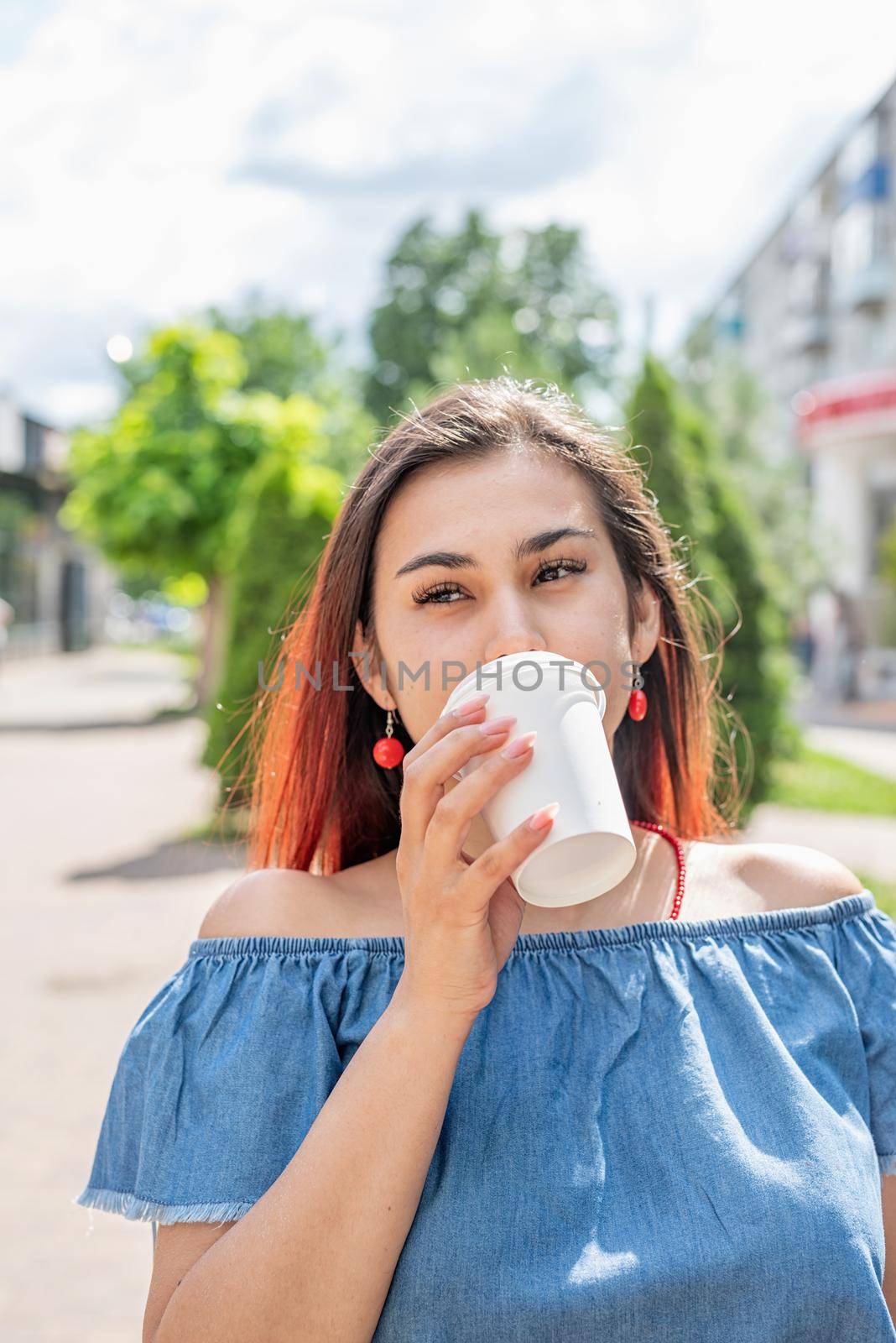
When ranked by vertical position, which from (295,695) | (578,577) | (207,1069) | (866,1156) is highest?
(578,577)

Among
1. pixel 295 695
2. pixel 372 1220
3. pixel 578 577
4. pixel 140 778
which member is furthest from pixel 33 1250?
pixel 140 778

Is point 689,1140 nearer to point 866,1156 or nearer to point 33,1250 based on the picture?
point 866,1156

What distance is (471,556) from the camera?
156 cm

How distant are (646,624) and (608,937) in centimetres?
47

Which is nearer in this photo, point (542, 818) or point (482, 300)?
point (542, 818)

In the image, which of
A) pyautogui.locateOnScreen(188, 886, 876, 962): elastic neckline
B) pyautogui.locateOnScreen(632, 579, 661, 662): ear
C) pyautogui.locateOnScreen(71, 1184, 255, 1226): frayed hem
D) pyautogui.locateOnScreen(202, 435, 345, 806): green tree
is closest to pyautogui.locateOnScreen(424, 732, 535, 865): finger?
pyautogui.locateOnScreen(188, 886, 876, 962): elastic neckline

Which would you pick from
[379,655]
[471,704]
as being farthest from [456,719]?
[379,655]

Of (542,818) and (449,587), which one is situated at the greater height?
(449,587)

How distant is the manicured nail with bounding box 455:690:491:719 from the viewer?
126cm

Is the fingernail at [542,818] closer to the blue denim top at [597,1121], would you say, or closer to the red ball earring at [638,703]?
the blue denim top at [597,1121]

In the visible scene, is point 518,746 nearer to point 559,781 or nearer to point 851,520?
point 559,781

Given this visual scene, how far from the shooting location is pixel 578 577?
A: 1600 mm

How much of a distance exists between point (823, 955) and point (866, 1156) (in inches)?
10.4

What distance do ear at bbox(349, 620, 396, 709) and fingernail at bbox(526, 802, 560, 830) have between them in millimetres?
540
